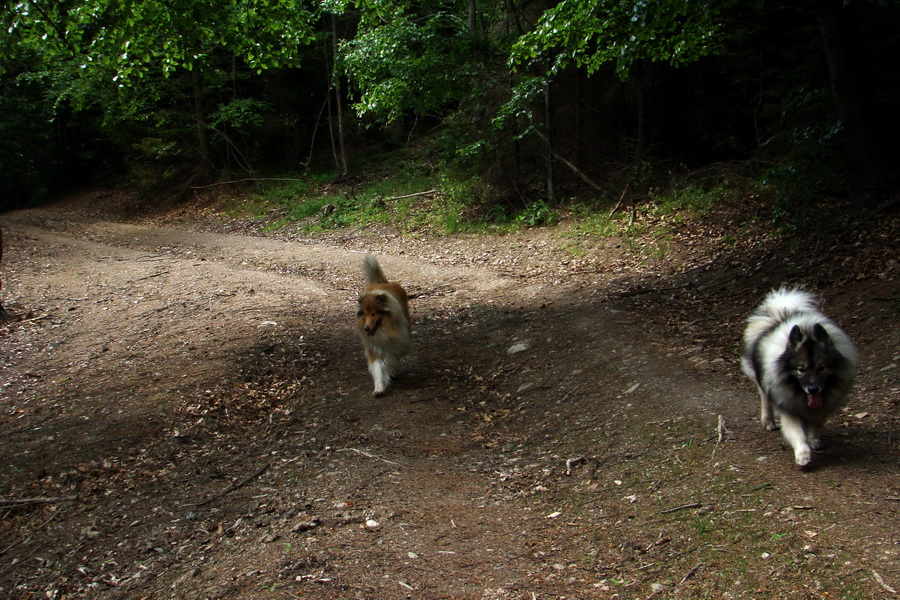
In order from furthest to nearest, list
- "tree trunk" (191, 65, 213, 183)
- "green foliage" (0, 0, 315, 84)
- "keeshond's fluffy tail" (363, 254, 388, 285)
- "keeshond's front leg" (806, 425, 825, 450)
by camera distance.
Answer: "tree trunk" (191, 65, 213, 183)
"keeshond's fluffy tail" (363, 254, 388, 285)
"green foliage" (0, 0, 315, 84)
"keeshond's front leg" (806, 425, 825, 450)

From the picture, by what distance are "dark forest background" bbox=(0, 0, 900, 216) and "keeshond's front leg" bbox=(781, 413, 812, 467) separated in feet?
13.5

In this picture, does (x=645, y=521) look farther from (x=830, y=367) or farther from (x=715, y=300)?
(x=715, y=300)

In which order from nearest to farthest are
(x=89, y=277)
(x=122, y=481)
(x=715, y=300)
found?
(x=122, y=481) → (x=715, y=300) → (x=89, y=277)

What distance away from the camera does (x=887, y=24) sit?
8828 millimetres

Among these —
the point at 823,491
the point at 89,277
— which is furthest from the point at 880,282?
the point at 89,277

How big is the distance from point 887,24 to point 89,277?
14.7 meters

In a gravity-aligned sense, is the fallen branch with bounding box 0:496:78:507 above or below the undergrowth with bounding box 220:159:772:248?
below

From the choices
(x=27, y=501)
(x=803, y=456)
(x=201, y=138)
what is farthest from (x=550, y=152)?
(x=201, y=138)

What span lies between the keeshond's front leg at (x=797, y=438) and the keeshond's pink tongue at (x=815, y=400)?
146mm

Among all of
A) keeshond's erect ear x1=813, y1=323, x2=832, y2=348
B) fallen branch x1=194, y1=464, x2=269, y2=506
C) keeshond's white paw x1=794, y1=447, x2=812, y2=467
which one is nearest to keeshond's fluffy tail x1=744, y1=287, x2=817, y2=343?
keeshond's erect ear x1=813, y1=323, x2=832, y2=348

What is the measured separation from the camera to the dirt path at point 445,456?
3.59 metres

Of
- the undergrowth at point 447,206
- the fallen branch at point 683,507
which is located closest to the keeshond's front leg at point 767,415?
the fallen branch at point 683,507

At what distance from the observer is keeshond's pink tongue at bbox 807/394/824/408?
400cm

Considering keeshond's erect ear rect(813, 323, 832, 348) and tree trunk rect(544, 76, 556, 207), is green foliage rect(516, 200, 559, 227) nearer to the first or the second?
tree trunk rect(544, 76, 556, 207)
